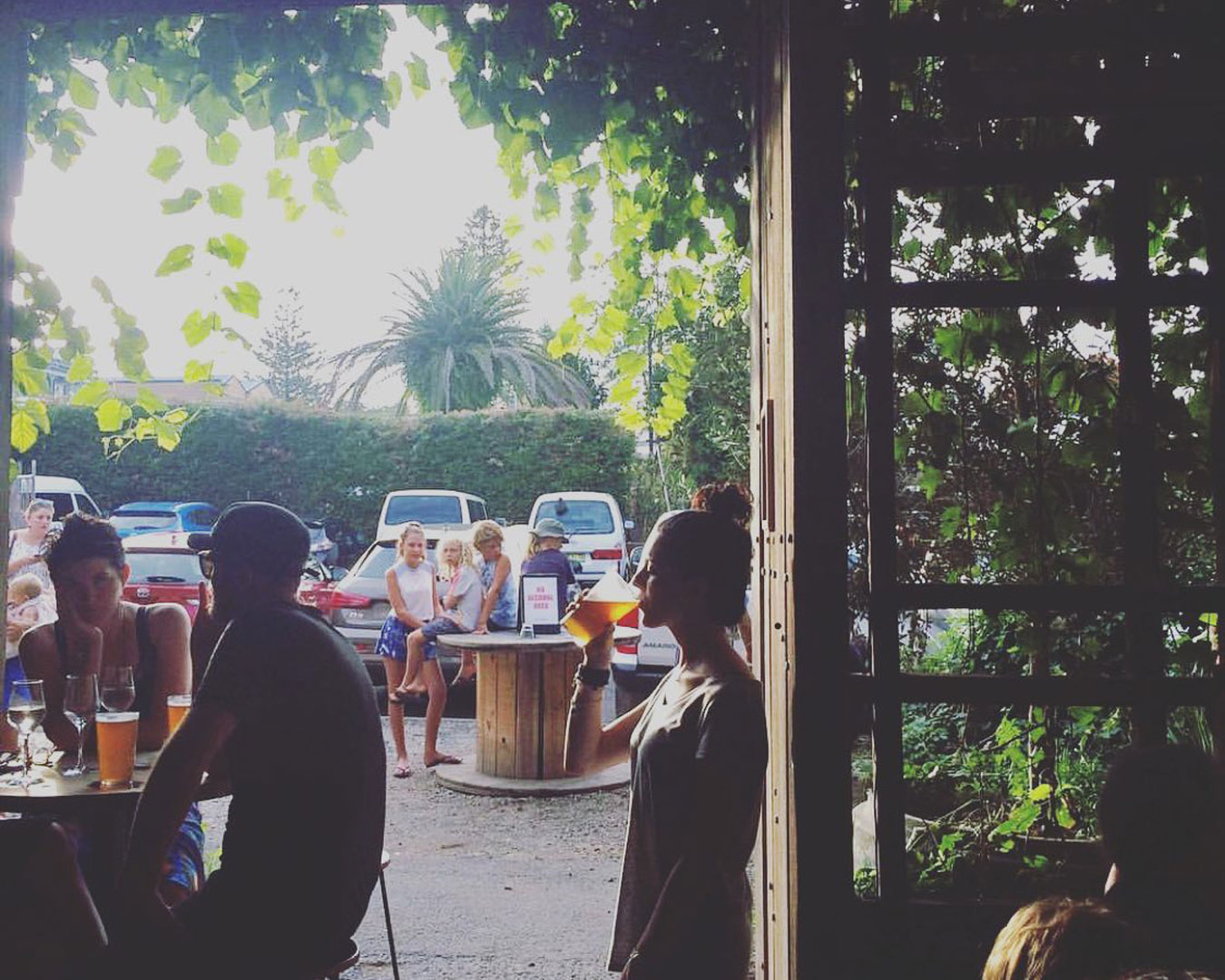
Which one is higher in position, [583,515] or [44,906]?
[583,515]

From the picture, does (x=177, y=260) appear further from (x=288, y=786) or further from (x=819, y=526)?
(x=819, y=526)

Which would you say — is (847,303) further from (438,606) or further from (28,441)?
(438,606)

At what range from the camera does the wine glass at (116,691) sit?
326 cm

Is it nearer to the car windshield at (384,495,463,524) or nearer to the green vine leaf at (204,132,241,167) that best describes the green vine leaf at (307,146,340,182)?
the green vine leaf at (204,132,241,167)

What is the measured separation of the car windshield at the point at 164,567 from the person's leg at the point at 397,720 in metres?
3.79

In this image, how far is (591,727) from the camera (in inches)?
105

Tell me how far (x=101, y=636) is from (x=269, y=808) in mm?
1554

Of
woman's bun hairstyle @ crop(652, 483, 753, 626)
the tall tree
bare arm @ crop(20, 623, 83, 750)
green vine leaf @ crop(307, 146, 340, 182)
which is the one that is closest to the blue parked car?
bare arm @ crop(20, 623, 83, 750)

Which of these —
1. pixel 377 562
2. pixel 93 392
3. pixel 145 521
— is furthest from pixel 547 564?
pixel 145 521

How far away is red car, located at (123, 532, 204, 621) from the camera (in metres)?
10.9

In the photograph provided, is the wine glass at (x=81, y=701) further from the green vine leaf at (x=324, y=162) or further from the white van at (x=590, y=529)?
the white van at (x=590, y=529)

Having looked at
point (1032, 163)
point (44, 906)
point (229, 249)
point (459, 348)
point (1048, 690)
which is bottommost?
point (44, 906)

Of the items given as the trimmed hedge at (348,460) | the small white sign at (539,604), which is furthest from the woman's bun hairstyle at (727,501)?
the trimmed hedge at (348,460)

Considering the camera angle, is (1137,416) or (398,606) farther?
(398,606)
